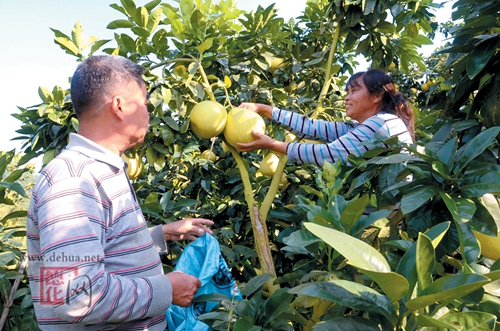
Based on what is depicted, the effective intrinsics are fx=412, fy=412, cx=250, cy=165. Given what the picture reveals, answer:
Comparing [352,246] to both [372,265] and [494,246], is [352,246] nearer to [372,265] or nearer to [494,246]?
[372,265]

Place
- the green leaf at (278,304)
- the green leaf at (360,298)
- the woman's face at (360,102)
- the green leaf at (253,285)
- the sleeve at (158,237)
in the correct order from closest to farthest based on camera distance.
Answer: the green leaf at (360,298)
the green leaf at (278,304)
the green leaf at (253,285)
the sleeve at (158,237)
the woman's face at (360,102)

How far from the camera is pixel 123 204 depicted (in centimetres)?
110

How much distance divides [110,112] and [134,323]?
23.1 inches

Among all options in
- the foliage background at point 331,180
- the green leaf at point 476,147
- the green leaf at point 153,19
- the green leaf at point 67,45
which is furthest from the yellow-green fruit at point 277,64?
the green leaf at point 476,147

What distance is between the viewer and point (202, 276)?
4.38 feet

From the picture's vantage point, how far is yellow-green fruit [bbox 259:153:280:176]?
2.41 m

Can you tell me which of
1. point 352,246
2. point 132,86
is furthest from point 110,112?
point 352,246

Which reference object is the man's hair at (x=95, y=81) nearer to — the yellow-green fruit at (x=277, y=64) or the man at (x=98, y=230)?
the man at (x=98, y=230)

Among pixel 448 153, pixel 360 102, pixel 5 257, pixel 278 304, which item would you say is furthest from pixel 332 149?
pixel 5 257

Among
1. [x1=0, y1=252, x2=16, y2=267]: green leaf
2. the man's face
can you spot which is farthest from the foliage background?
the man's face

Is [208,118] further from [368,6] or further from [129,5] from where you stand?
[368,6]

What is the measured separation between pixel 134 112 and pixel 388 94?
55.9 inches

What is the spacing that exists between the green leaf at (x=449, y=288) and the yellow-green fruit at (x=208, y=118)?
127 centimetres

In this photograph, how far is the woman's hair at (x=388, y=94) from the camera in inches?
81.9
